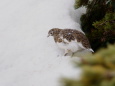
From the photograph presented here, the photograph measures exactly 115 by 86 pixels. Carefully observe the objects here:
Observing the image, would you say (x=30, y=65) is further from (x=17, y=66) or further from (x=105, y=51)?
(x=105, y=51)

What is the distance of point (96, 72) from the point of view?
1.79 feet

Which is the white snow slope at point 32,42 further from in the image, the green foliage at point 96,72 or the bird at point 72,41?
the green foliage at point 96,72

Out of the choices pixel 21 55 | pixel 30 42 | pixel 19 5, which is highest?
pixel 19 5

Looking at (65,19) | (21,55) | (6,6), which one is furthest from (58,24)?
(6,6)

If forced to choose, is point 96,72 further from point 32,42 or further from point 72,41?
point 32,42

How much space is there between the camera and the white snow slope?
264 centimetres

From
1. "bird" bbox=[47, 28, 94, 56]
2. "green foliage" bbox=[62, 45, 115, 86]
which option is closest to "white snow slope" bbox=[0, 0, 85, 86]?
"bird" bbox=[47, 28, 94, 56]

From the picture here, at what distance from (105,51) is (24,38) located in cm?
273

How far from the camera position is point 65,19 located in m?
3.36

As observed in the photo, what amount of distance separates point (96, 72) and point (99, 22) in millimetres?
2209

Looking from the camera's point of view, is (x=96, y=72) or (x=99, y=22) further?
(x=99, y=22)

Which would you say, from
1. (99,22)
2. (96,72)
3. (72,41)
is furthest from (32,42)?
(96,72)

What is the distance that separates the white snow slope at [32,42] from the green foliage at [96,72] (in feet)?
5.19

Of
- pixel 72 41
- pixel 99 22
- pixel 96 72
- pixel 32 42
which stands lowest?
pixel 96 72
